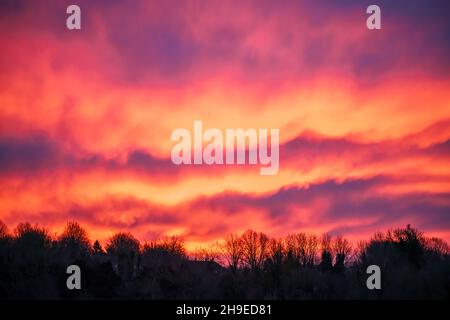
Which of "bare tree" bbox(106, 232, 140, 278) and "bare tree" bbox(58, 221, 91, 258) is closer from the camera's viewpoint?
"bare tree" bbox(106, 232, 140, 278)

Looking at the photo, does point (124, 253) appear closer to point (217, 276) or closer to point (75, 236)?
point (75, 236)

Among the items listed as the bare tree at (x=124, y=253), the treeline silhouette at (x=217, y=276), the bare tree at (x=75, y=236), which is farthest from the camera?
the bare tree at (x=75, y=236)

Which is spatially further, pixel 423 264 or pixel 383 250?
pixel 383 250

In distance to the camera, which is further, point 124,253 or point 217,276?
point 124,253

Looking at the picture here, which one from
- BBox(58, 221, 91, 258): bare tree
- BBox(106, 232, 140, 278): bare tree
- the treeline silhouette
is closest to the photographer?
the treeline silhouette

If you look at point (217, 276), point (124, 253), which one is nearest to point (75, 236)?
point (124, 253)

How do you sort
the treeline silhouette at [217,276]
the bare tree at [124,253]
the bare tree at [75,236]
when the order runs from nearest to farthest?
the treeline silhouette at [217,276]
the bare tree at [124,253]
the bare tree at [75,236]

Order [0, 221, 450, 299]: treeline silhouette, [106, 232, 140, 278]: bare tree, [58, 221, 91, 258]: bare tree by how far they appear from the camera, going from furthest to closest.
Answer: [58, 221, 91, 258]: bare tree, [106, 232, 140, 278]: bare tree, [0, 221, 450, 299]: treeline silhouette

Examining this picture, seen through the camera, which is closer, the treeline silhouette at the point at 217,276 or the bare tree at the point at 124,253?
the treeline silhouette at the point at 217,276

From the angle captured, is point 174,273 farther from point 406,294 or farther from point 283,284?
point 406,294
